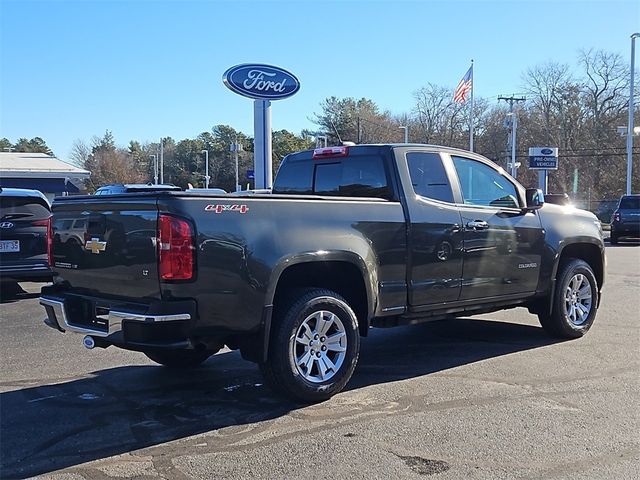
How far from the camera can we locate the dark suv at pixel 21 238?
30.3 ft

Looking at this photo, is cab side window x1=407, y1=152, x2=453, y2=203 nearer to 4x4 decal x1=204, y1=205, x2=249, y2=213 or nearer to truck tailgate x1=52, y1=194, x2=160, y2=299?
4x4 decal x1=204, y1=205, x2=249, y2=213

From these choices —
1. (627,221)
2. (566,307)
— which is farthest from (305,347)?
(627,221)

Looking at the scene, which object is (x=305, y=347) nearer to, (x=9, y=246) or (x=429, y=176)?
(x=429, y=176)

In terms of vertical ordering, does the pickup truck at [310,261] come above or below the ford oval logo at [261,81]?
below

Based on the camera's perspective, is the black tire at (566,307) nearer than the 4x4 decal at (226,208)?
No

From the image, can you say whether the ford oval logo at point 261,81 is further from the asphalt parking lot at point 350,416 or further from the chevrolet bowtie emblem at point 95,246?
the chevrolet bowtie emblem at point 95,246

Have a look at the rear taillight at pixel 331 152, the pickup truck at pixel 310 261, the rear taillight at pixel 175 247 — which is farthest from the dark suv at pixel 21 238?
the rear taillight at pixel 175 247

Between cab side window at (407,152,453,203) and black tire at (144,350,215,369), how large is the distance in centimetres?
245

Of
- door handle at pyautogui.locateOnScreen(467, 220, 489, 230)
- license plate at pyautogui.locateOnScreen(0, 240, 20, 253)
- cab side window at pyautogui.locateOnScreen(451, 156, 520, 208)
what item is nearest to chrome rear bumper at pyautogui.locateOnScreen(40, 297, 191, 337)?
door handle at pyautogui.locateOnScreen(467, 220, 489, 230)

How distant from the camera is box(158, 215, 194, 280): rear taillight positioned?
4.17m

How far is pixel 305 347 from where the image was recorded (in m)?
4.89

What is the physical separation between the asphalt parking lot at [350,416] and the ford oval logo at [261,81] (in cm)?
1321

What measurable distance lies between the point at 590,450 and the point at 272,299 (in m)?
2.32

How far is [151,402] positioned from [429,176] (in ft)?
10.3
